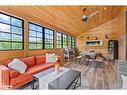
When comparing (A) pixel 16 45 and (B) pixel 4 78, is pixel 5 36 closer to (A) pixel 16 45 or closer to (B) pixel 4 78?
(A) pixel 16 45

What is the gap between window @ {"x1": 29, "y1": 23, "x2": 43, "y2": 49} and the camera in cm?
503

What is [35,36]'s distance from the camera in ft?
17.6

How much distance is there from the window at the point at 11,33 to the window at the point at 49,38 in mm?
1872

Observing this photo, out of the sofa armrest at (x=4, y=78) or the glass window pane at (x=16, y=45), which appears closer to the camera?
the sofa armrest at (x=4, y=78)

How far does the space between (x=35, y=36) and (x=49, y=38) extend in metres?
1.23

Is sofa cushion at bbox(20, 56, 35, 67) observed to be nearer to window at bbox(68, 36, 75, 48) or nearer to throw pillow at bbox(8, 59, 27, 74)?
throw pillow at bbox(8, 59, 27, 74)

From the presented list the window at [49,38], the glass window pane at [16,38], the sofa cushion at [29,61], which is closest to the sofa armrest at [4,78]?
the sofa cushion at [29,61]

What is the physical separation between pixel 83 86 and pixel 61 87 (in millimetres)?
1288

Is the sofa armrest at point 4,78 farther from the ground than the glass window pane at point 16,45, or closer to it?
closer to it

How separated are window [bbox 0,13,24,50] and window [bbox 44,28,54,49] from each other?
1.87 metres

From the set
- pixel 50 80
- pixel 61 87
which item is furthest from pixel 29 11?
pixel 61 87

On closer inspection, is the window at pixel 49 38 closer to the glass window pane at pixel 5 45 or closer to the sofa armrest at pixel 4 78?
the glass window pane at pixel 5 45

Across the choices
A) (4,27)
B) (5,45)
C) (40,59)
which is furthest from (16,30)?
(40,59)

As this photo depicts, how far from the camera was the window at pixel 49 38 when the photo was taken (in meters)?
6.23
